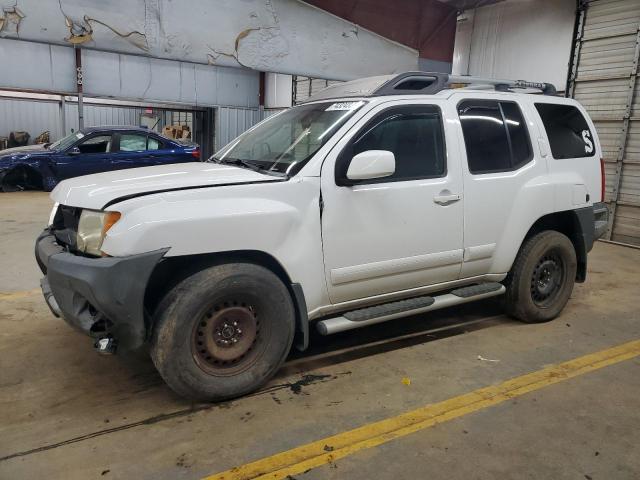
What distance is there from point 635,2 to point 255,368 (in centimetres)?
886

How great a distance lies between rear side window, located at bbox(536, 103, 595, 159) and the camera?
165 inches

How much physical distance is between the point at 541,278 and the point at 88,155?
30.7ft

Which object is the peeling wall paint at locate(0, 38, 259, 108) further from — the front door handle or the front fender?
the front fender

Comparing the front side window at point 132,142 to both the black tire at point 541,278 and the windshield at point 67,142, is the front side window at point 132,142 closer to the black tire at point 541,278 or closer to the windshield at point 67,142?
the windshield at point 67,142

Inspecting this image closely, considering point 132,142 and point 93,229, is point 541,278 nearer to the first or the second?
point 93,229

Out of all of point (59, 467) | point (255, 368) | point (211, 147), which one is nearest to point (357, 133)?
point (255, 368)

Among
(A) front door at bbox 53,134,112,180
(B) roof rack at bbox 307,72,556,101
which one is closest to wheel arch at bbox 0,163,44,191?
(A) front door at bbox 53,134,112,180

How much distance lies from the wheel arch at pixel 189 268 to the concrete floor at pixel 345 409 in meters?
0.56

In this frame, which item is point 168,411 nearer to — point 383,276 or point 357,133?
point 383,276

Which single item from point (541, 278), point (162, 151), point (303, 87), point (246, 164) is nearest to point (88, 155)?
point (162, 151)

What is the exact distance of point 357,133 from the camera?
10.4 feet

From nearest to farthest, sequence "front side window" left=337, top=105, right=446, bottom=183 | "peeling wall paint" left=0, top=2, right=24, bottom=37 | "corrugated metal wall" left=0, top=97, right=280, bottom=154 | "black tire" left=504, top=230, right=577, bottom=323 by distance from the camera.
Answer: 1. "front side window" left=337, top=105, right=446, bottom=183
2. "black tire" left=504, top=230, right=577, bottom=323
3. "peeling wall paint" left=0, top=2, right=24, bottom=37
4. "corrugated metal wall" left=0, top=97, right=280, bottom=154

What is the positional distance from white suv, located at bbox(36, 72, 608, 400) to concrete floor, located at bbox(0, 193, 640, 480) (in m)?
0.29

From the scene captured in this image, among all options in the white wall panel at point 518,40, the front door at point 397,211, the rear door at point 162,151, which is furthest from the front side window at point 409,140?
the rear door at point 162,151
